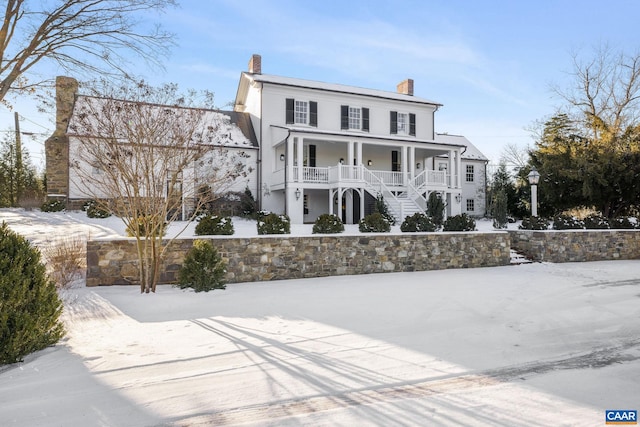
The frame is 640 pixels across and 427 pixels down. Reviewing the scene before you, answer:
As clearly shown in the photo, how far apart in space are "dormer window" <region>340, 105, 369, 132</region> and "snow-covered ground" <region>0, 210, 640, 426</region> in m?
15.4

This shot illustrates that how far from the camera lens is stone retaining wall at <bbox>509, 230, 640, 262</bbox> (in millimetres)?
12969

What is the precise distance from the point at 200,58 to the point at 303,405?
1036 centimetres

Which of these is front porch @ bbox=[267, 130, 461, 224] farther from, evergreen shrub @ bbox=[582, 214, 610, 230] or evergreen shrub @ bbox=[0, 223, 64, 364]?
evergreen shrub @ bbox=[0, 223, 64, 364]

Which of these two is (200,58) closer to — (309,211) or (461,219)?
(461,219)

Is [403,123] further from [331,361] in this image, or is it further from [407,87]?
[331,361]

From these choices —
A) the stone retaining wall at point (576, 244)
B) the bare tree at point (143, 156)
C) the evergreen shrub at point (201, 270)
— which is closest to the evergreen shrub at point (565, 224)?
the stone retaining wall at point (576, 244)

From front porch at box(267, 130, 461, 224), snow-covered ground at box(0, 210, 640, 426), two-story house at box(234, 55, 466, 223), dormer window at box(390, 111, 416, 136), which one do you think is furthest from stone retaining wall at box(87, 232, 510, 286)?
dormer window at box(390, 111, 416, 136)

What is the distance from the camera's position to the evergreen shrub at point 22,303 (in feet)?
13.2

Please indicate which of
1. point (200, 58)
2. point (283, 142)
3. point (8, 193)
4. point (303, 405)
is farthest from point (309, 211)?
point (8, 193)

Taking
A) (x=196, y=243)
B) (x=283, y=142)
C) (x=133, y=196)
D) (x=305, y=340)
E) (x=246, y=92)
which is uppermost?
(x=246, y=92)

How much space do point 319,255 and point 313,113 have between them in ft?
42.6

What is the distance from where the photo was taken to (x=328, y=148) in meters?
21.4

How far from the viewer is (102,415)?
3.02 metres

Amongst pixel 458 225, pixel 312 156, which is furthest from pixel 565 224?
pixel 312 156
